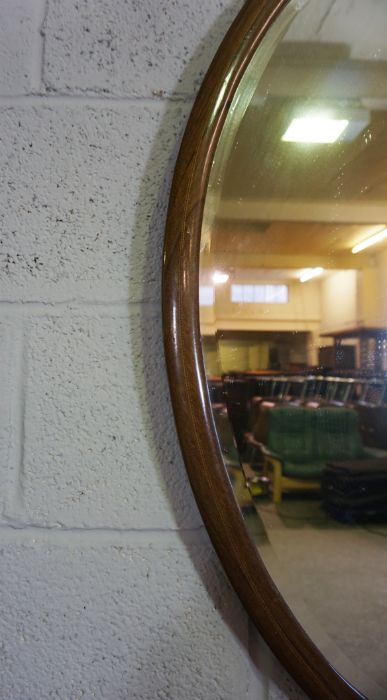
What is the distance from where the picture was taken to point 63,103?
20.2 inches

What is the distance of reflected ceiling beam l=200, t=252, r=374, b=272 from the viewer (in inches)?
18.9

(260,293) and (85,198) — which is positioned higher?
(85,198)

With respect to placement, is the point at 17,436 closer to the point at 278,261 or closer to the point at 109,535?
the point at 109,535

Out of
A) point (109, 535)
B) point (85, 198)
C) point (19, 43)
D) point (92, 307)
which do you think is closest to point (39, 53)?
point (19, 43)

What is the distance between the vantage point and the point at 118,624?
18.7 inches

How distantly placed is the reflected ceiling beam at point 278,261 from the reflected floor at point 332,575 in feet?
0.72

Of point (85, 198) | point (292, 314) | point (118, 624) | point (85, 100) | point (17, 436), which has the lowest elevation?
point (118, 624)

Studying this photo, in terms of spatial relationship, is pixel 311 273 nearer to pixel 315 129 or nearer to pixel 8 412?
pixel 315 129

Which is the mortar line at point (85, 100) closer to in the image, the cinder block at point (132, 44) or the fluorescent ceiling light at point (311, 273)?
the cinder block at point (132, 44)

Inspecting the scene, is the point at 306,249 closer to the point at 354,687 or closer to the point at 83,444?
the point at 83,444

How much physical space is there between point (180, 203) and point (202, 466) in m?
0.25

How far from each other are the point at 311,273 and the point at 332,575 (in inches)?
11.0

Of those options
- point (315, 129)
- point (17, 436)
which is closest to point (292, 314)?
point (315, 129)

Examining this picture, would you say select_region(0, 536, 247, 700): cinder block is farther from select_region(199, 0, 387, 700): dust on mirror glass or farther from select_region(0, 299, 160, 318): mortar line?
select_region(0, 299, 160, 318): mortar line
